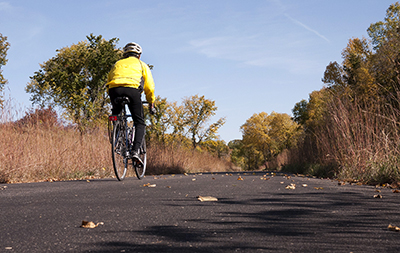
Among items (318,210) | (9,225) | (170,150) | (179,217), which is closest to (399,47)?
(170,150)

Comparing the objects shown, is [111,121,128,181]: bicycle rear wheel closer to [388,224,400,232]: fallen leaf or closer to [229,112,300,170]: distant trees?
[388,224,400,232]: fallen leaf

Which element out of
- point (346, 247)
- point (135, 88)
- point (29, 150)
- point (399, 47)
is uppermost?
point (399, 47)

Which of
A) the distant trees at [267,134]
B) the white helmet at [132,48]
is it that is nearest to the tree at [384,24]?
the distant trees at [267,134]

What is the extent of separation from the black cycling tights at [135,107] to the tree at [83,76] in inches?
841

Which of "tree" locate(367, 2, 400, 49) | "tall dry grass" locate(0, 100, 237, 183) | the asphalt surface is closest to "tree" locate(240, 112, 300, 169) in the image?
"tree" locate(367, 2, 400, 49)

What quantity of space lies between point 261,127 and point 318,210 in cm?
6728

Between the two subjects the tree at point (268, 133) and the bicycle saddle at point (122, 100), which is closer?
the bicycle saddle at point (122, 100)

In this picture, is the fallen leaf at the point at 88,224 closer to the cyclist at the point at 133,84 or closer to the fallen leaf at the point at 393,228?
the fallen leaf at the point at 393,228

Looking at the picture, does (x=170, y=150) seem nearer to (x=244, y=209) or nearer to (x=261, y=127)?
(x=244, y=209)

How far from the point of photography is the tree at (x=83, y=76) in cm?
3145

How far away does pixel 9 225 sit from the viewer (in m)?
2.97

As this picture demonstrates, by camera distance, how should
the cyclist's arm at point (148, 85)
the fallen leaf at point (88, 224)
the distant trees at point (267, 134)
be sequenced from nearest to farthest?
1. the fallen leaf at point (88, 224)
2. the cyclist's arm at point (148, 85)
3. the distant trees at point (267, 134)

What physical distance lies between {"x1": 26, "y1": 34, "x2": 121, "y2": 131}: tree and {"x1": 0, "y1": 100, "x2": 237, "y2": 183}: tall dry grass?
705 inches

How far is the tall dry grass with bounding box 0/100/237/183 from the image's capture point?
771cm
